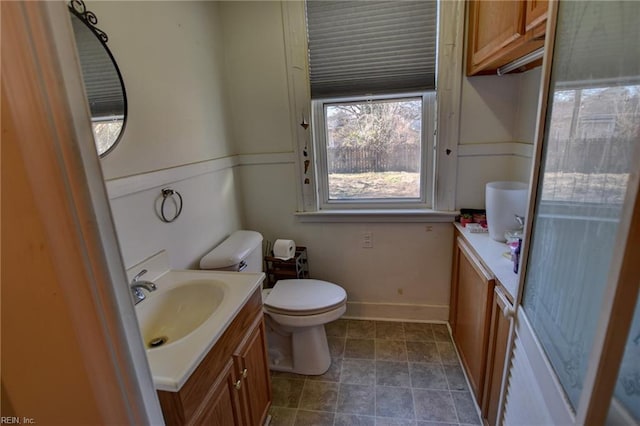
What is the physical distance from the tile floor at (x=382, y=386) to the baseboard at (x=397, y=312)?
89mm

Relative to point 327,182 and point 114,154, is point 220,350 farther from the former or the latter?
point 327,182

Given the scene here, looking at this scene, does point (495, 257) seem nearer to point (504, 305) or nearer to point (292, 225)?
point (504, 305)

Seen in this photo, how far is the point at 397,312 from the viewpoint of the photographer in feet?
7.61

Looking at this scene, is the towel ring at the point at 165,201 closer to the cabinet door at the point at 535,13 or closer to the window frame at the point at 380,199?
the window frame at the point at 380,199

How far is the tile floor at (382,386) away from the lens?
1.58 metres

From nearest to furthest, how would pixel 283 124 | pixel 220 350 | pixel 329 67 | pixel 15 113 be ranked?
1. pixel 15 113
2. pixel 220 350
3. pixel 329 67
4. pixel 283 124

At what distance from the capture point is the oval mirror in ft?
3.58

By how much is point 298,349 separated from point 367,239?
2.83ft

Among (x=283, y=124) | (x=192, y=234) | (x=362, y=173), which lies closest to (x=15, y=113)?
(x=192, y=234)

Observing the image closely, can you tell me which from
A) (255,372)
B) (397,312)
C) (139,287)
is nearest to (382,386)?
Answer: (397,312)

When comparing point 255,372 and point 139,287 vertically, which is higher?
point 139,287

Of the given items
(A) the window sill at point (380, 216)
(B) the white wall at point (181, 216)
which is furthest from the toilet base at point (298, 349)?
(A) the window sill at point (380, 216)

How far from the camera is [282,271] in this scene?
7.16 feet

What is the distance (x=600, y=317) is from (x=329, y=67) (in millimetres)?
1874
